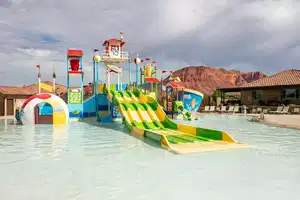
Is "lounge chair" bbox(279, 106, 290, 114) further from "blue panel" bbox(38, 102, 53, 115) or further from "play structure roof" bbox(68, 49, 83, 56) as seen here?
"blue panel" bbox(38, 102, 53, 115)

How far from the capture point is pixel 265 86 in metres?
22.8

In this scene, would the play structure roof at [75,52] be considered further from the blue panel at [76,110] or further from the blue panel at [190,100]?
the blue panel at [190,100]

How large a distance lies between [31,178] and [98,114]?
11.8m

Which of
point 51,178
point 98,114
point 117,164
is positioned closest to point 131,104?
point 98,114

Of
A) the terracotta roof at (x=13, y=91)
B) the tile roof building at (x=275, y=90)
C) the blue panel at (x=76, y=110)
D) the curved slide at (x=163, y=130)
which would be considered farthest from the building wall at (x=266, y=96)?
the terracotta roof at (x=13, y=91)

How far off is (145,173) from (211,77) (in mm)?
85893

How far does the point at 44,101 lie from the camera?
43.3 feet

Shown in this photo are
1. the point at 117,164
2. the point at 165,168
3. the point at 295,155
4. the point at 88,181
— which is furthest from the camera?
the point at 295,155

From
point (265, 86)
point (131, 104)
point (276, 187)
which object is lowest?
point (276, 187)

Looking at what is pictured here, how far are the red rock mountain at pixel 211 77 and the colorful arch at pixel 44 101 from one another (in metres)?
71.5

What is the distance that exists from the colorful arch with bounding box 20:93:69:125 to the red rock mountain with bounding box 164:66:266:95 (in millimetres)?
71501

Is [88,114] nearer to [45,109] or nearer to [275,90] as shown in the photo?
[45,109]

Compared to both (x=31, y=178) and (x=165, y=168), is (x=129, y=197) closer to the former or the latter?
(x=165, y=168)

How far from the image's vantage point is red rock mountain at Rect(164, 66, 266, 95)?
84.4m
